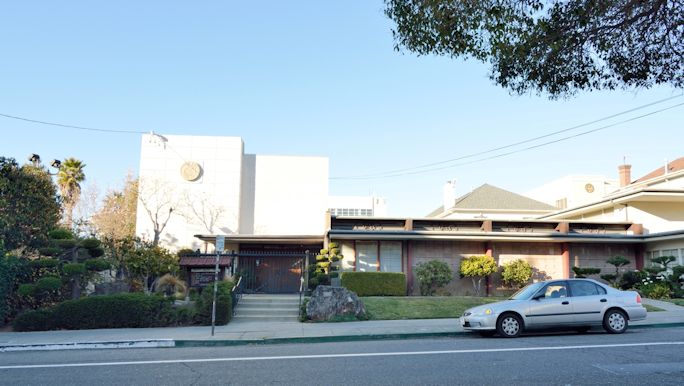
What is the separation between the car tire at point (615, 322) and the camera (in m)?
12.7

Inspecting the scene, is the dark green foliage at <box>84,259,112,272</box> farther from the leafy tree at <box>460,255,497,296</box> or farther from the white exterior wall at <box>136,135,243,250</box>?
the white exterior wall at <box>136,135,243,250</box>

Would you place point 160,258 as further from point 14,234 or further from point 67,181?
point 67,181

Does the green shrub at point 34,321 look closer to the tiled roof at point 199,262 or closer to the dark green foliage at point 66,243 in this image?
the dark green foliage at point 66,243

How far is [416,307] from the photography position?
18844 mm

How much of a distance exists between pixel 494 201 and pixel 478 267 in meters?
18.9

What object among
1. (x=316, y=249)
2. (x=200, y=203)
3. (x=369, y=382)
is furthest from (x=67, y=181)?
(x=369, y=382)

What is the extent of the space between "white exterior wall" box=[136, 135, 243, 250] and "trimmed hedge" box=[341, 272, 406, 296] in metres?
14.7

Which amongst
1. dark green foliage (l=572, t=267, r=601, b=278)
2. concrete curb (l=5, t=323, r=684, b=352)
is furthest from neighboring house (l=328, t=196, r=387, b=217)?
concrete curb (l=5, t=323, r=684, b=352)

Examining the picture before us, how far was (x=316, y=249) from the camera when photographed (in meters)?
29.2

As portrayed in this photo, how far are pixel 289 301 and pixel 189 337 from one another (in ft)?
21.7

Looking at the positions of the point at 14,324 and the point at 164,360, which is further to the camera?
the point at 14,324

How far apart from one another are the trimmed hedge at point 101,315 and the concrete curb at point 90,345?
319 centimetres

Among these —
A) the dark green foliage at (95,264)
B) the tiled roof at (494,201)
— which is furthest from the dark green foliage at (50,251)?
the tiled roof at (494,201)

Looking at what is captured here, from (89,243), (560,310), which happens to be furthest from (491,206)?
(89,243)
